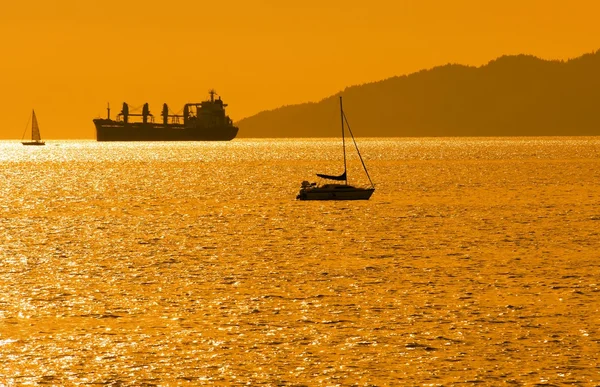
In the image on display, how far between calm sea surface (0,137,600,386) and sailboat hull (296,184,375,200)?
10126mm

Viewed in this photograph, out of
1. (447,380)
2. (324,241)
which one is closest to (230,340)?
(447,380)

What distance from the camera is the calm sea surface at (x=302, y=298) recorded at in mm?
26562

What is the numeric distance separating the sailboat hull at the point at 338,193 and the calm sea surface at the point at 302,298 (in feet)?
33.2

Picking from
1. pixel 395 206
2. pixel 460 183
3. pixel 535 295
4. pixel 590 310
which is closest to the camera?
pixel 590 310

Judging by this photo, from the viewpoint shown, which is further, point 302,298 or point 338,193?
point 338,193

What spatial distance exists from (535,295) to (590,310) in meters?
3.60

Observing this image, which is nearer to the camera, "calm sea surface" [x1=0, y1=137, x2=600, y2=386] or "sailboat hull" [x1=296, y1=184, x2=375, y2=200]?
"calm sea surface" [x1=0, y1=137, x2=600, y2=386]

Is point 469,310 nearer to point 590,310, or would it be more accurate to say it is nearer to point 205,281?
point 590,310

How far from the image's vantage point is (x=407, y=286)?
132ft

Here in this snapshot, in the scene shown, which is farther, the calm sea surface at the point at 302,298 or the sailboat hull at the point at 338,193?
the sailboat hull at the point at 338,193

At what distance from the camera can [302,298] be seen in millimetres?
37594

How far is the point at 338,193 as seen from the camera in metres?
91.3

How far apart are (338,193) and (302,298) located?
177 ft

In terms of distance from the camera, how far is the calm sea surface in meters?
26.6
